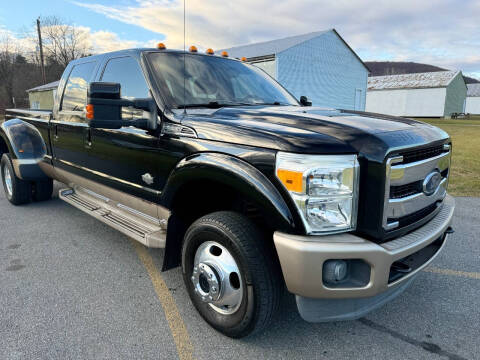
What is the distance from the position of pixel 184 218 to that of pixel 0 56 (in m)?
62.9

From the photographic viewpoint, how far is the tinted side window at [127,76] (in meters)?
3.17

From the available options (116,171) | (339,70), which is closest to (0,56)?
(339,70)

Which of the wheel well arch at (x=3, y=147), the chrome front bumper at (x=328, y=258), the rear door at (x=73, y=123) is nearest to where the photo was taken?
the chrome front bumper at (x=328, y=258)

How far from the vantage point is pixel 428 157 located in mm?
2396

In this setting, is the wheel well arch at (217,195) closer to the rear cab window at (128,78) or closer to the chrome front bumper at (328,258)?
the chrome front bumper at (328,258)

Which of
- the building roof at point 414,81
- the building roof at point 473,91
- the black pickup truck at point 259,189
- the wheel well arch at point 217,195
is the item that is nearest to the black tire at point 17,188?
the black pickup truck at point 259,189

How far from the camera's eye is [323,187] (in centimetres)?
195

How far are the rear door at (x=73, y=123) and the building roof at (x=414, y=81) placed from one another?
5354 cm

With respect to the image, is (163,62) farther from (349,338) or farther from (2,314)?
(349,338)

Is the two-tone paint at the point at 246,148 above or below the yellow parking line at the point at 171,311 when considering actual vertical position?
above

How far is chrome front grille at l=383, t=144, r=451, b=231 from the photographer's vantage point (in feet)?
6.77

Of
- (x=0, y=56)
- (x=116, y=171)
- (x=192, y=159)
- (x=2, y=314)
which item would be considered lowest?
(x=2, y=314)

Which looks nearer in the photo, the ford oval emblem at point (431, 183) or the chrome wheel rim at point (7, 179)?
the ford oval emblem at point (431, 183)

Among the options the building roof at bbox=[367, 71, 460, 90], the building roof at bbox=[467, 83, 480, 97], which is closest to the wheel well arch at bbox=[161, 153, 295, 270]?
the building roof at bbox=[367, 71, 460, 90]
